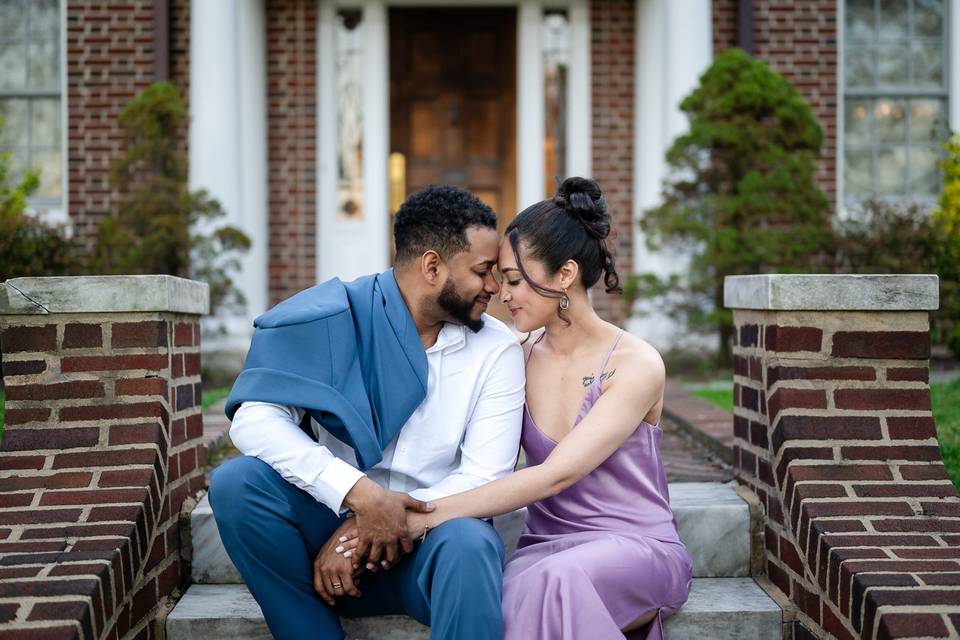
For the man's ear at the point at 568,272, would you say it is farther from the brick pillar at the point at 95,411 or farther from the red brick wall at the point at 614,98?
the red brick wall at the point at 614,98

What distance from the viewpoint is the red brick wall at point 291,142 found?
25.4ft

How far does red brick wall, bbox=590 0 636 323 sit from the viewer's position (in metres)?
7.84

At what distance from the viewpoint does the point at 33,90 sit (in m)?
7.84

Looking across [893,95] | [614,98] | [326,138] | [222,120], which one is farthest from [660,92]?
[222,120]

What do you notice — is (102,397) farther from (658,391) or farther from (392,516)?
(658,391)

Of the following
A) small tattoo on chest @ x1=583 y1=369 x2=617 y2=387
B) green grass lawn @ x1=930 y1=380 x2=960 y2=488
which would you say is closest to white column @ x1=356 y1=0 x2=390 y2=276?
green grass lawn @ x1=930 y1=380 x2=960 y2=488

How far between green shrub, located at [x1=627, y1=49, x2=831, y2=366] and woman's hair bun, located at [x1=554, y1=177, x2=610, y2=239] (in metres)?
3.87

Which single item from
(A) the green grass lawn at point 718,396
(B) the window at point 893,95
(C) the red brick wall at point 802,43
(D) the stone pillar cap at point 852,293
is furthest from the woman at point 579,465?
(B) the window at point 893,95

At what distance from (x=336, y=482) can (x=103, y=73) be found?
6.17m

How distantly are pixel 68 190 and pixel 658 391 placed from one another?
6.34 meters

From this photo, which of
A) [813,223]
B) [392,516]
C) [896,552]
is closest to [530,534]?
[392,516]

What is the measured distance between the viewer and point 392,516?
7.78 feet

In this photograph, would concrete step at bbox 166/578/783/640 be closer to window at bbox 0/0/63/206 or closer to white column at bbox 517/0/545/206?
white column at bbox 517/0/545/206

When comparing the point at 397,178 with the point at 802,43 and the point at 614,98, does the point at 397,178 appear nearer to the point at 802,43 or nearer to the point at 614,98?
the point at 614,98
